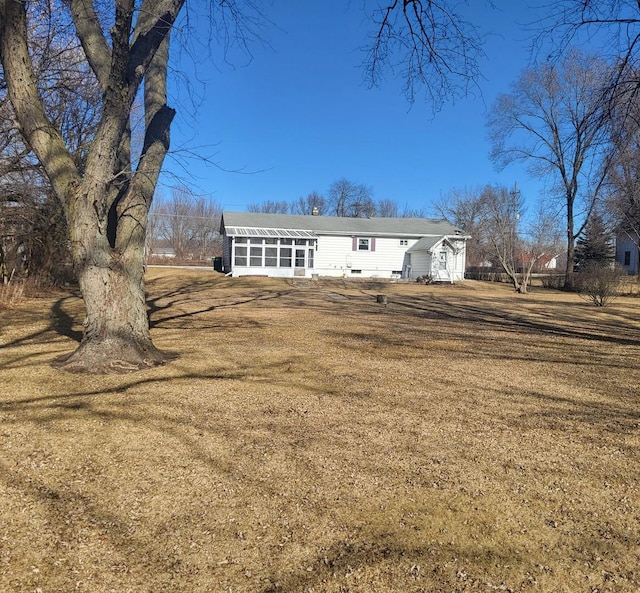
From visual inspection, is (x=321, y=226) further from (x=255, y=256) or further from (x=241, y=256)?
(x=241, y=256)

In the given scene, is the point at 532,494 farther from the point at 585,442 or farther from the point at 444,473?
the point at 585,442

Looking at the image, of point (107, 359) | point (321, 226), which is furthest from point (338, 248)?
point (107, 359)

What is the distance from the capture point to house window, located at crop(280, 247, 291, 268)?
2873 centimetres

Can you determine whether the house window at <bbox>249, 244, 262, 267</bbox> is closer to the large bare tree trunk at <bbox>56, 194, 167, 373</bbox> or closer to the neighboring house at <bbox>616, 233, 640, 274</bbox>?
the large bare tree trunk at <bbox>56, 194, 167, 373</bbox>

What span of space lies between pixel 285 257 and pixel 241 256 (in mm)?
2798

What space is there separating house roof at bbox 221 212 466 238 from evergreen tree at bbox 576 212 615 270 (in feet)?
47.7

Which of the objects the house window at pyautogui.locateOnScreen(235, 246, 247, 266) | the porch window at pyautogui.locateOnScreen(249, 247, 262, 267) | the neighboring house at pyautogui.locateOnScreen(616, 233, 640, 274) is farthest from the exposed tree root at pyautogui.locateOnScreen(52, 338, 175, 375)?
the neighboring house at pyautogui.locateOnScreen(616, 233, 640, 274)

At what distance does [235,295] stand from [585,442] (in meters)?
14.9

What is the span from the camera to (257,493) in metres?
2.85

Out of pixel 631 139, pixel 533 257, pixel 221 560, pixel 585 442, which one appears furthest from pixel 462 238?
pixel 221 560

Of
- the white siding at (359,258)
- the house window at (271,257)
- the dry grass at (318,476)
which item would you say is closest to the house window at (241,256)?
the house window at (271,257)

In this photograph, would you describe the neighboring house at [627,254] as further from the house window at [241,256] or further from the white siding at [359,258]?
the house window at [241,256]

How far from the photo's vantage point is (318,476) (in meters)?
3.10

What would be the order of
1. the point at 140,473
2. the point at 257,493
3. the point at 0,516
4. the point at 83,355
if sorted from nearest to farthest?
the point at 0,516, the point at 257,493, the point at 140,473, the point at 83,355
